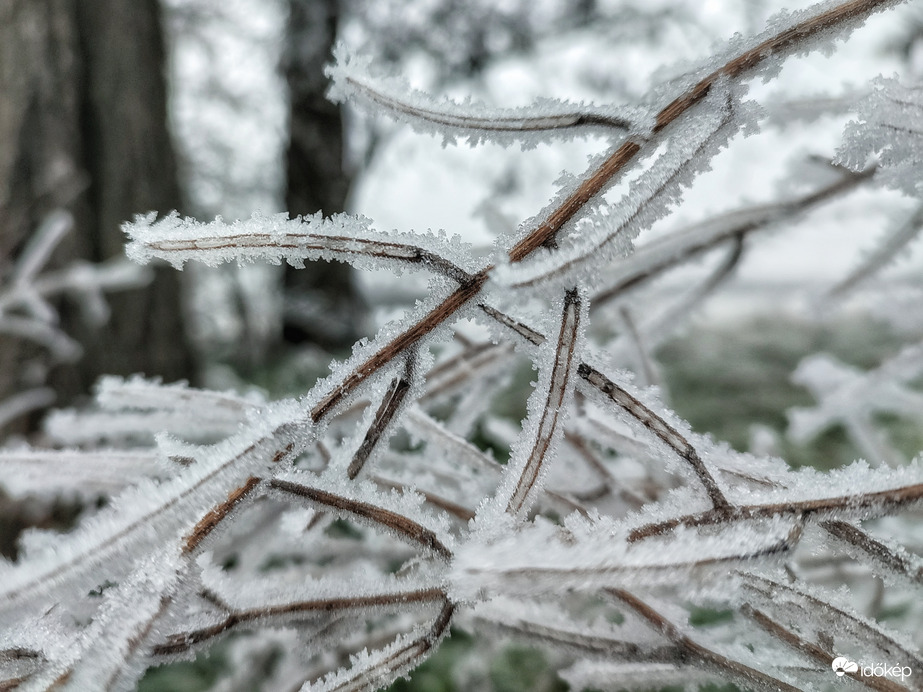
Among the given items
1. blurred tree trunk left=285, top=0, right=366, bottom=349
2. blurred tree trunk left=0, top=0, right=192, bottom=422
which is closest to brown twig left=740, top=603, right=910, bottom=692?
blurred tree trunk left=0, top=0, right=192, bottom=422

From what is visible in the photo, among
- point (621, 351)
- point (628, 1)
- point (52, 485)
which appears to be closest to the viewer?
point (52, 485)

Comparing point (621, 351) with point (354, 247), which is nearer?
point (354, 247)

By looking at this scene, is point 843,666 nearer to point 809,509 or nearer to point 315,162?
point 809,509

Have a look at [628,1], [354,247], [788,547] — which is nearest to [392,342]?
[354,247]

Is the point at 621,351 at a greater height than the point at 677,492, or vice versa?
the point at 621,351

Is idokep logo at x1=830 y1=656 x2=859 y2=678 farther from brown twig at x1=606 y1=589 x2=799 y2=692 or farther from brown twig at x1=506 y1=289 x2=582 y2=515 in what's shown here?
brown twig at x1=506 y1=289 x2=582 y2=515

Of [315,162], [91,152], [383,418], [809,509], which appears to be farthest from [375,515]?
[315,162]

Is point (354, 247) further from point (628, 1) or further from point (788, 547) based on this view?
point (628, 1)
